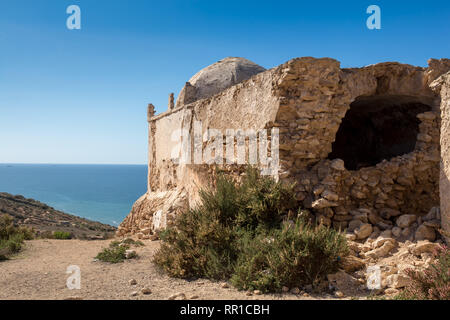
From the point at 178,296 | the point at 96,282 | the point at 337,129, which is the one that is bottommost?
the point at 96,282

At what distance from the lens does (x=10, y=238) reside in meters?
7.93

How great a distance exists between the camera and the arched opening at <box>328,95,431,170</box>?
7.41 metres

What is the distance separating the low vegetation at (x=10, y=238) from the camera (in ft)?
23.0

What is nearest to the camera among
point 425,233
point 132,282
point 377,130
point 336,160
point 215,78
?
point 132,282

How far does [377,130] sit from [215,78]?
20.7 feet

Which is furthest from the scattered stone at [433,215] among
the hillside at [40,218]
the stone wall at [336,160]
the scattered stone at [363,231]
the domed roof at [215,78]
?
the hillside at [40,218]

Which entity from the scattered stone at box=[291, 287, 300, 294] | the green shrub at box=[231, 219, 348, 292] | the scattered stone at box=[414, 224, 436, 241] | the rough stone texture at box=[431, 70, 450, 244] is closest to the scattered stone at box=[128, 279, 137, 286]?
the green shrub at box=[231, 219, 348, 292]

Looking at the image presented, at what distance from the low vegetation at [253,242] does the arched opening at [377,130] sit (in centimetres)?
352

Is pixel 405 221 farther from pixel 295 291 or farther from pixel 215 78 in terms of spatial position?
pixel 215 78

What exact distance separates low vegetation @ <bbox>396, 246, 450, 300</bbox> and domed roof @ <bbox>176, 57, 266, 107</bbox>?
9.46m

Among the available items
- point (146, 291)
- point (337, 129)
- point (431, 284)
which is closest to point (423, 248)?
point (431, 284)

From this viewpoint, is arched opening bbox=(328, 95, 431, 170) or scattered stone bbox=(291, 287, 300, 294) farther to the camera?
arched opening bbox=(328, 95, 431, 170)

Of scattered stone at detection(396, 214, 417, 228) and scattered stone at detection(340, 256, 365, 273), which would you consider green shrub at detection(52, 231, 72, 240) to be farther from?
scattered stone at detection(396, 214, 417, 228)
